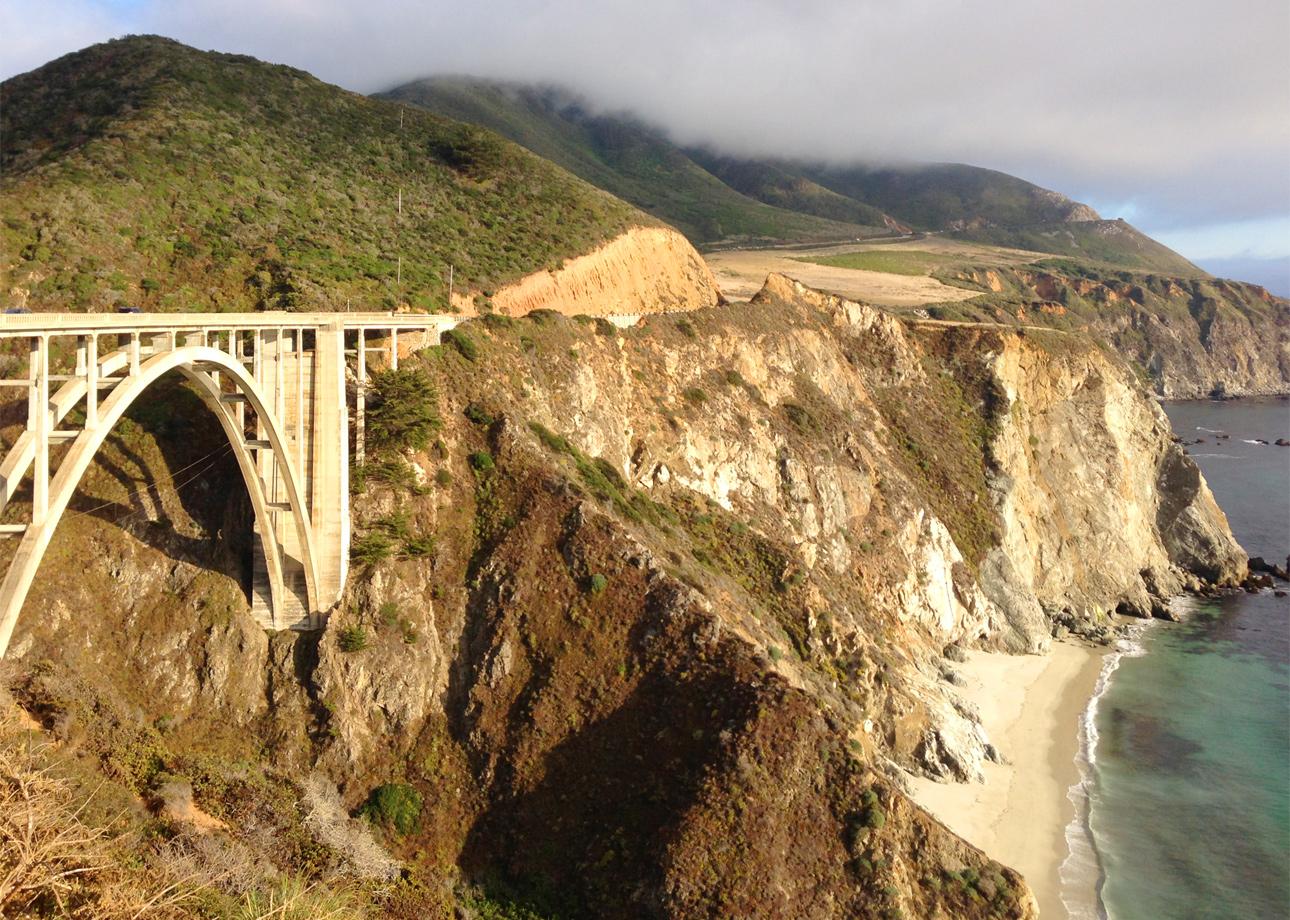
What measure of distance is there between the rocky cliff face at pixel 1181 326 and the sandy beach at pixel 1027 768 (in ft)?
379

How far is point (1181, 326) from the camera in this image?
173 meters

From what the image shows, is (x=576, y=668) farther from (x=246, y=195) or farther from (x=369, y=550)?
(x=246, y=195)

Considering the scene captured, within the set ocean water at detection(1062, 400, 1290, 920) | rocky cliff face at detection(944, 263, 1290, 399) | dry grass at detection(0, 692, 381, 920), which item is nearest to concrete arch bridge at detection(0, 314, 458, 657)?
dry grass at detection(0, 692, 381, 920)

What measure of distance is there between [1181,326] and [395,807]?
181186 mm

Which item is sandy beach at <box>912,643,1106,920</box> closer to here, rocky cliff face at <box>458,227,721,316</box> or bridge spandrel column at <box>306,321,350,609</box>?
bridge spandrel column at <box>306,321,350,609</box>

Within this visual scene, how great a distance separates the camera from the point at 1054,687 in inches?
1898

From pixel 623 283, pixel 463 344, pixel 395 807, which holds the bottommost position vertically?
pixel 395 807

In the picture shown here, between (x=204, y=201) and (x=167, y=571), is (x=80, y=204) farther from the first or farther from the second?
(x=167, y=571)

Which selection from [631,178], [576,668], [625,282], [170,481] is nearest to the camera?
[576,668]

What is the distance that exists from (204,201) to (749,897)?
3878 cm

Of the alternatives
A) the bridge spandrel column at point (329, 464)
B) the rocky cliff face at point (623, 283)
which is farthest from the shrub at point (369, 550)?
the rocky cliff face at point (623, 283)

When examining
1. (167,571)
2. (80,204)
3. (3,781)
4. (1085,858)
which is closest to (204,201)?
(80,204)

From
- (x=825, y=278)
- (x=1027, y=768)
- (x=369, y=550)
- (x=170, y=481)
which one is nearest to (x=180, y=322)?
(x=170, y=481)

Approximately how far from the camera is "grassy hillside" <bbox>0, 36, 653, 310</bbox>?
3884cm
